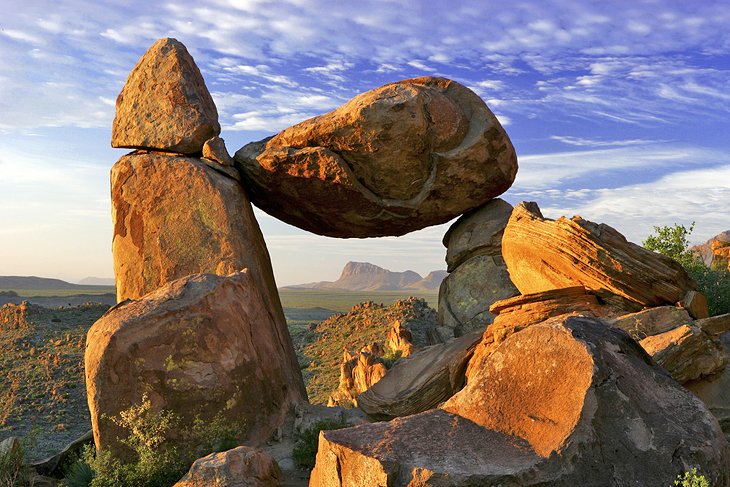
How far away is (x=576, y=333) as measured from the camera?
8.07 metres

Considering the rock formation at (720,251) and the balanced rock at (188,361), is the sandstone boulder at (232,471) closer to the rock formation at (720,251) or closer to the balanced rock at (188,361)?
the balanced rock at (188,361)

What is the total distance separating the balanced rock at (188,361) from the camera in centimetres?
1272

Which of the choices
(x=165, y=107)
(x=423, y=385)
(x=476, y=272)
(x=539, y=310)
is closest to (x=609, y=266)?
(x=539, y=310)

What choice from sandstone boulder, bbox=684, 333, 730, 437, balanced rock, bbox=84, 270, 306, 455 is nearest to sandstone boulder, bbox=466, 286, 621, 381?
sandstone boulder, bbox=684, 333, 730, 437

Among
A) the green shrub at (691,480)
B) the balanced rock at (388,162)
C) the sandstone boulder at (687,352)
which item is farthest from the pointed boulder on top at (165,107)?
the green shrub at (691,480)

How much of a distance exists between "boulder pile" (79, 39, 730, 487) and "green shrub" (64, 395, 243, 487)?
8.7 inches

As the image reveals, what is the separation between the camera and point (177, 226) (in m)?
17.2

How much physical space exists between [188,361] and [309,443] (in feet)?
9.52

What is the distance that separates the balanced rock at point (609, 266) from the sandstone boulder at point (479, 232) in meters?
5.17

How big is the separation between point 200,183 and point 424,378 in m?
7.60

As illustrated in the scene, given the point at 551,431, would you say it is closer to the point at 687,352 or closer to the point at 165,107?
the point at 687,352

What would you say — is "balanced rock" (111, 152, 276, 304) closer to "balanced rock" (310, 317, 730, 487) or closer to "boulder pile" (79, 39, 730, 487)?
"boulder pile" (79, 39, 730, 487)

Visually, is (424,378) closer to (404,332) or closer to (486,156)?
(486,156)

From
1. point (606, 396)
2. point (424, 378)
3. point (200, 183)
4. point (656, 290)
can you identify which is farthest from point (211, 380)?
point (656, 290)
